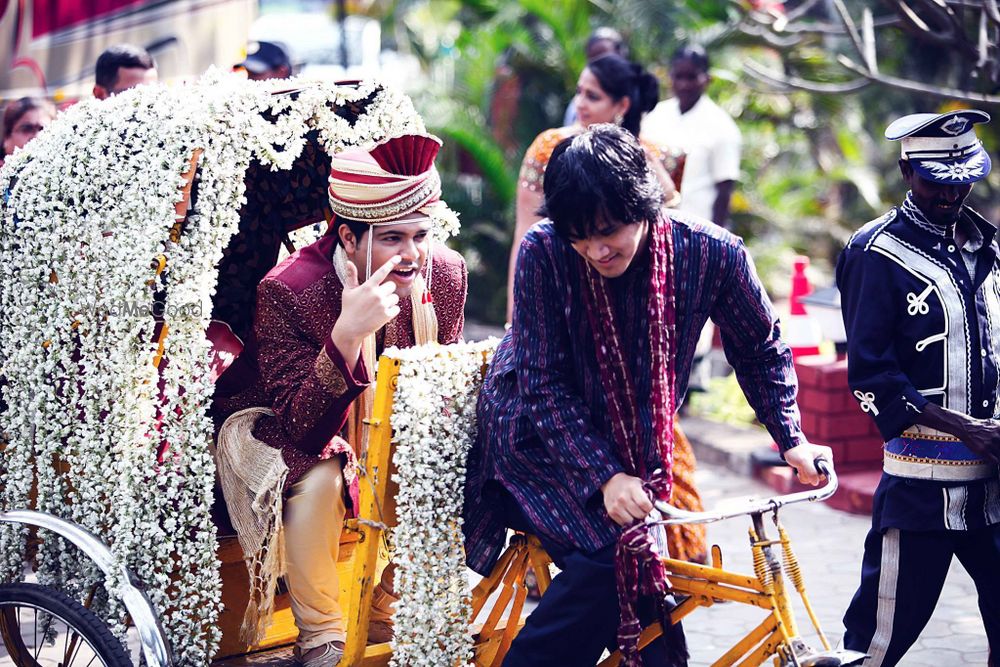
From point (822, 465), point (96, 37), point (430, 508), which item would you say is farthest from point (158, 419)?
point (96, 37)

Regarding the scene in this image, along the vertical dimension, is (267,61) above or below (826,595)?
above

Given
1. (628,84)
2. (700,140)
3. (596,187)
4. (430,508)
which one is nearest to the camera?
(596,187)

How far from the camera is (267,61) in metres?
7.22

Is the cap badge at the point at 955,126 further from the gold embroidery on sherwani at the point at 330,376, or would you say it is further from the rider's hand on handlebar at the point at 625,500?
the gold embroidery on sherwani at the point at 330,376

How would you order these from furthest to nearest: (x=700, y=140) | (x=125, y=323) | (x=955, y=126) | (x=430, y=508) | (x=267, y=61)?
1. (x=700, y=140)
2. (x=267, y=61)
3. (x=955, y=126)
4. (x=125, y=323)
5. (x=430, y=508)

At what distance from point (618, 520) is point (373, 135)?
176 cm

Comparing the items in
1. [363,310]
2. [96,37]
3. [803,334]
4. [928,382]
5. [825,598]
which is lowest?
[825,598]

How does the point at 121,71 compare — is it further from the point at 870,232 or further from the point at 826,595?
the point at 826,595

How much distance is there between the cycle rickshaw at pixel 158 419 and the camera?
325 centimetres

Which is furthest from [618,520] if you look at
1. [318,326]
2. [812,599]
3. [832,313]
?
[832,313]

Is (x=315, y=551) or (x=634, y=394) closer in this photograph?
(x=634, y=394)

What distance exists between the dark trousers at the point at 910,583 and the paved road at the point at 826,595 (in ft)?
3.37

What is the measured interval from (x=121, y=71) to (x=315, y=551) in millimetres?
3308

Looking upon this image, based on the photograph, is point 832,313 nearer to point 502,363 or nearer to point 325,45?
point 502,363
